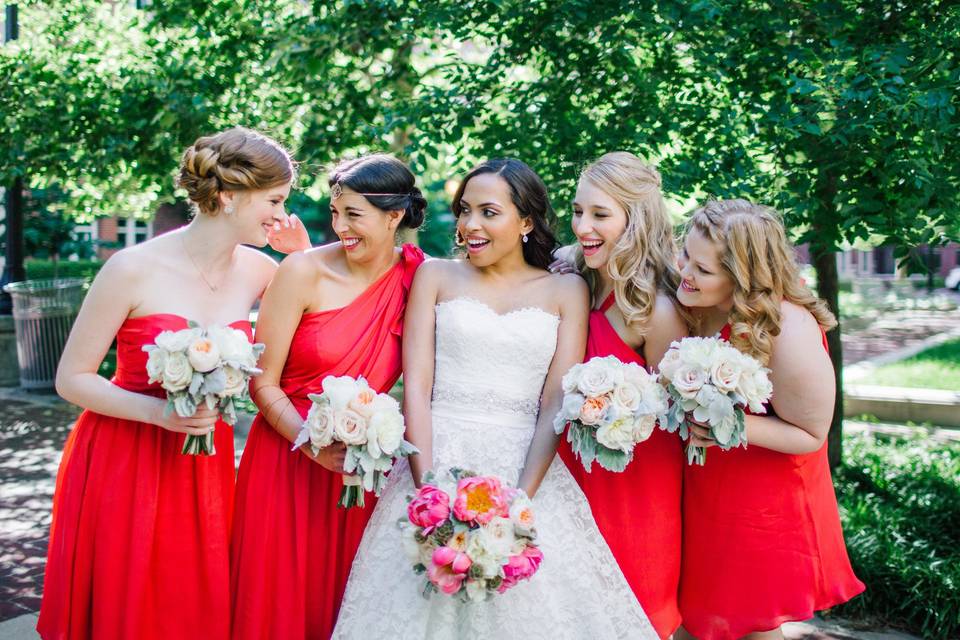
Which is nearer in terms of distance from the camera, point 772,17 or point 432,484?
point 432,484

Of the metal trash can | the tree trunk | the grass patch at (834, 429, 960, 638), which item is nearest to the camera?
the grass patch at (834, 429, 960, 638)

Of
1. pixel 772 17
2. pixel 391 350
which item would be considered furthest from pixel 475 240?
pixel 772 17

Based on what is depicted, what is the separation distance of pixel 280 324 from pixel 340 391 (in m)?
0.55

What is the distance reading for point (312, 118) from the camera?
22.6ft

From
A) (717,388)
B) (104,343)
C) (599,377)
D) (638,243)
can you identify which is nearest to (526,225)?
(638,243)

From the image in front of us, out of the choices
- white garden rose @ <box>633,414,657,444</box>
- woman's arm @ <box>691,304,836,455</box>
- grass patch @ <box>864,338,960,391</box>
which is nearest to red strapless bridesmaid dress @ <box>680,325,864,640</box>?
woman's arm @ <box>691,304,836,455</box>

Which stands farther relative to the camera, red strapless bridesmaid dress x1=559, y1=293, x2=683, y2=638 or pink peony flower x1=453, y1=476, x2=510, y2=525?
red strapless bridesmaid dress x1=559, y1=293, x2=683, y2=638

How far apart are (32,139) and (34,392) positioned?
13.9ft

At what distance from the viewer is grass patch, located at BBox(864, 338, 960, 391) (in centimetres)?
1096

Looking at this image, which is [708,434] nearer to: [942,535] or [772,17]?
[772,17]

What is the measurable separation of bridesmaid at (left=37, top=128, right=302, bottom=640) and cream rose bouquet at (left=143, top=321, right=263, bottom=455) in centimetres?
26

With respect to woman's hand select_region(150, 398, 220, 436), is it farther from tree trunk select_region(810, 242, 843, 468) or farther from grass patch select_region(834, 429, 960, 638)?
→ tree trunk select_region(810, 242, 843, 468)

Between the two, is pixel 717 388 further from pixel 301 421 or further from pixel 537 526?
pixel 301 421

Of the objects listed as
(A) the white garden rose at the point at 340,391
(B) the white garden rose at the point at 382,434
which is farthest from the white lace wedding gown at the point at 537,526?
(A) the white garden rose at the point at 340,391
